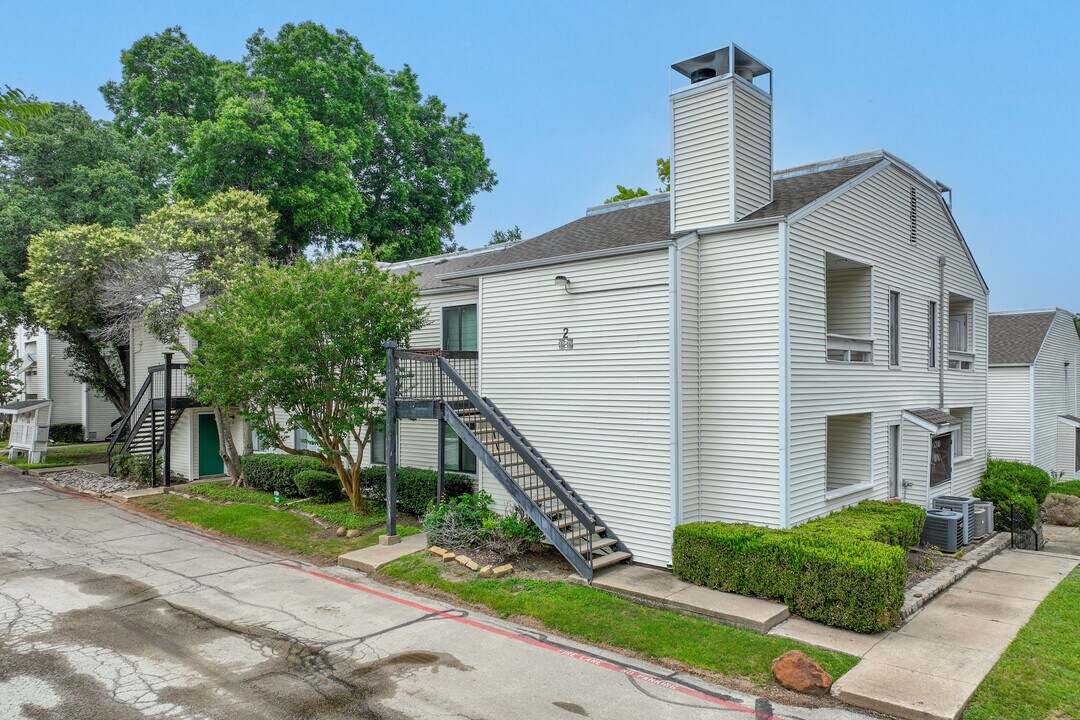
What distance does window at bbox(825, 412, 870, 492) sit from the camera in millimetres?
13422

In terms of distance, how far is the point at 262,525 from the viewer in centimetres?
1518

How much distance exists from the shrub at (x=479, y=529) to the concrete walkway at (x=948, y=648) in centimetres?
601

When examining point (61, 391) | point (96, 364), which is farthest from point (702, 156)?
point (61, 391)

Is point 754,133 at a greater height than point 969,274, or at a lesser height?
greater

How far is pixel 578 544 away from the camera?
1146 cm

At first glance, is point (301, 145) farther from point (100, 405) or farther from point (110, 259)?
point (100, 405)

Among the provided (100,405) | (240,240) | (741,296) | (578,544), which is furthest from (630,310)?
(100,405)

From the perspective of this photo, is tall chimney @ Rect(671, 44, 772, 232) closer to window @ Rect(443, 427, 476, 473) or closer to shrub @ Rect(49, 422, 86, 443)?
window @ Rect(443, 427, 476, 473)

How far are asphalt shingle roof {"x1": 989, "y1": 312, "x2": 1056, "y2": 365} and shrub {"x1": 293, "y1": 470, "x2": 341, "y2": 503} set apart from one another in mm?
23654

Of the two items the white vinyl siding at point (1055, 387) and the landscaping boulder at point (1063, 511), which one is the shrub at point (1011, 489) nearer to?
the landscaping boulder at point (1063, 511)

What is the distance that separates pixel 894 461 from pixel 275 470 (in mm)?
15712

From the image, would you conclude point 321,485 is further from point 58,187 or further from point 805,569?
point 58,187

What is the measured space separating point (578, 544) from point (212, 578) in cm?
653

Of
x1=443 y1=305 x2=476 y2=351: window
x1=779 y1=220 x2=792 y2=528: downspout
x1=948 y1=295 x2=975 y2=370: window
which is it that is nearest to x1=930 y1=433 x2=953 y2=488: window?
x1=948 y1=295 x2=975 y2=370: window
